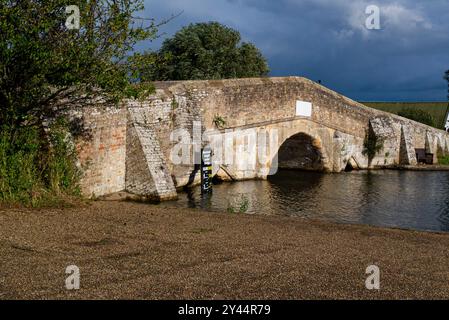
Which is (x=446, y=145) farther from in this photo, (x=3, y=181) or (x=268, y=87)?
(x=3, y=181)

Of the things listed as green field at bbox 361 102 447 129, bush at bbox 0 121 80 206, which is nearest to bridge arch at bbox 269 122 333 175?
bush at bbox 0 121 80 206

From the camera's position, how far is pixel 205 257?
8.03 meters

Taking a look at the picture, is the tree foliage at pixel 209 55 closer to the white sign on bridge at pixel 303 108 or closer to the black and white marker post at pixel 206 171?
the white sign on bridge at pixel 303 108

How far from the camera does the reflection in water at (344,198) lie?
16047 mm

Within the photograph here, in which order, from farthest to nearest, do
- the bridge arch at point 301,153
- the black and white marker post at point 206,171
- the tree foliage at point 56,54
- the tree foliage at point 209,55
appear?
the tree foliage at point 209,55 → the bridge arch at point 301,153 → the black and white marker post at point 206,171 → the tree foliage at point 56,54

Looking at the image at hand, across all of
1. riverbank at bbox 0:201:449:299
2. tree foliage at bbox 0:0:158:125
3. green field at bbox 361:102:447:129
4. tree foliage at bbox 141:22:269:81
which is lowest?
riverbank at bbox 0:201:449:299

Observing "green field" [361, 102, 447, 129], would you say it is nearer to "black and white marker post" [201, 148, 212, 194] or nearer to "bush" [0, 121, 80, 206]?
"black and white marker post" [201, 148, 212, 194]

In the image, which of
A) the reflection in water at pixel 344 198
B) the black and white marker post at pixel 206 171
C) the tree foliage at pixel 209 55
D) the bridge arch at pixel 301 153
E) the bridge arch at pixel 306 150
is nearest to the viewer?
the reflection in water at pixel 344 198

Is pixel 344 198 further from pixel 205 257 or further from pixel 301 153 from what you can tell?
pixel 205 257

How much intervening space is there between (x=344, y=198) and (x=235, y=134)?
17.4ft

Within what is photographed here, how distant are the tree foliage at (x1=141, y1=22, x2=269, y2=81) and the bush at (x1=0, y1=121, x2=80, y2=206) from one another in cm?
1951

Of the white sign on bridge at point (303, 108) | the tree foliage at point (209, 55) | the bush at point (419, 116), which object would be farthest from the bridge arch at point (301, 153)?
the bush at point (419, 116)

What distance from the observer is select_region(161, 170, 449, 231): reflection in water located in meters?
16.0

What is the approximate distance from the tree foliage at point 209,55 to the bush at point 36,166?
64.0 feet
